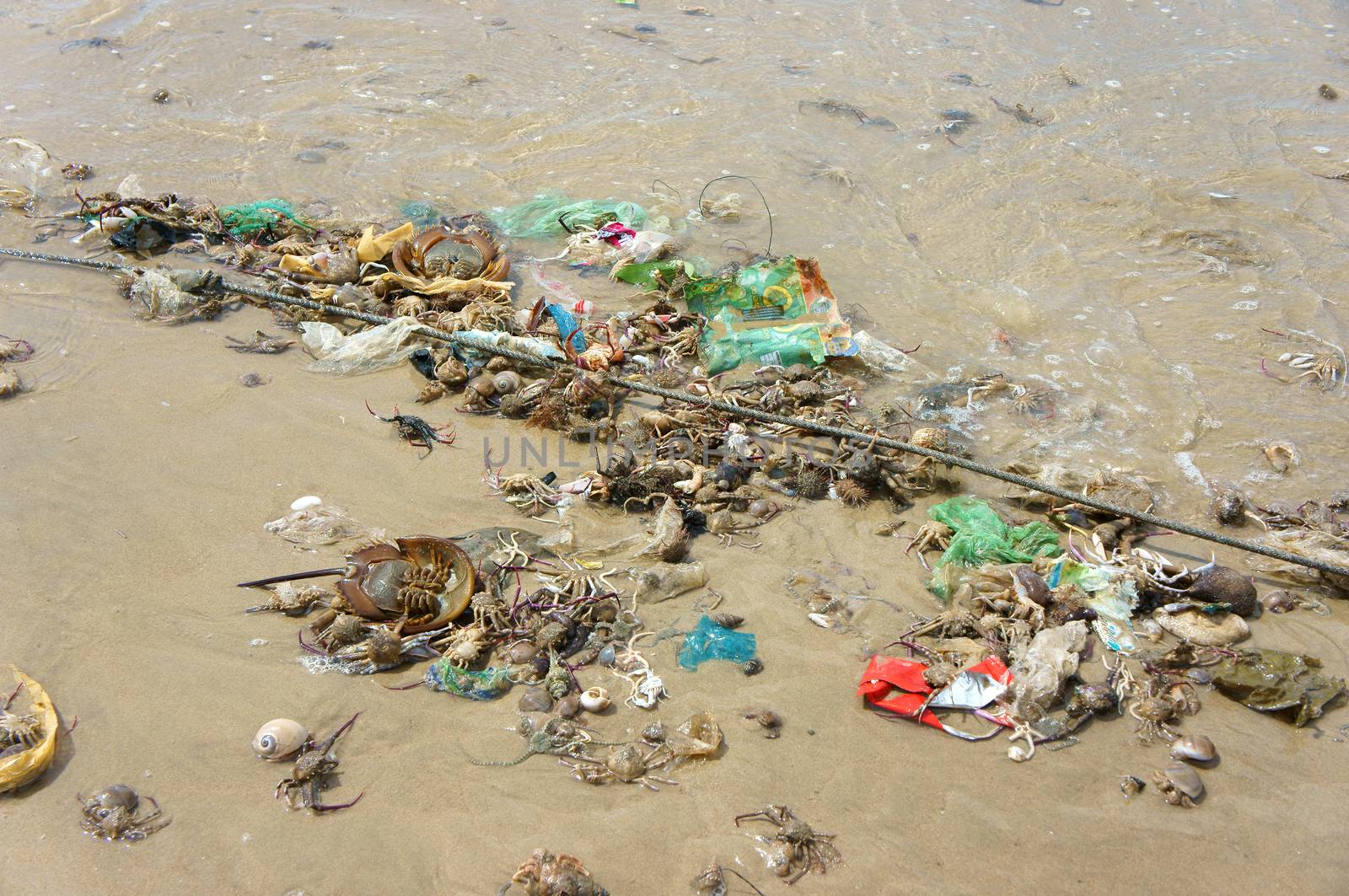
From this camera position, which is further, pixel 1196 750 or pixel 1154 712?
pixel 1154 712

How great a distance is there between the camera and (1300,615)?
4465 millimetres

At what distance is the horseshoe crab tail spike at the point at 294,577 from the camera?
419cm

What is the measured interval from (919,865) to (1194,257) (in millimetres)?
6495

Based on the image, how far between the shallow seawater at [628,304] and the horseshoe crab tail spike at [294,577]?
89 mm

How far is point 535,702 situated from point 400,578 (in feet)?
3.18

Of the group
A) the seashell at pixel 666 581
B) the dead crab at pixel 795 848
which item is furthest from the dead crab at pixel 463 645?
the dead crab at pixel 795 848

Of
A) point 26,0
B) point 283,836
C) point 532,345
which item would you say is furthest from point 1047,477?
point 26,0

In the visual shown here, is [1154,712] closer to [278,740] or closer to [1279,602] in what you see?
[1279,602]

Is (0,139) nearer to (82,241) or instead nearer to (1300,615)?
(82,241)

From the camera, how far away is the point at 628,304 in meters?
6.78

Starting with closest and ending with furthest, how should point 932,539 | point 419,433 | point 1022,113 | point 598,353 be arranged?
point 932,539 < point 419,433 < point 598,353 < point 1022,113

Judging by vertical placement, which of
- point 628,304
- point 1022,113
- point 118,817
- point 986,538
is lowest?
point 118,817

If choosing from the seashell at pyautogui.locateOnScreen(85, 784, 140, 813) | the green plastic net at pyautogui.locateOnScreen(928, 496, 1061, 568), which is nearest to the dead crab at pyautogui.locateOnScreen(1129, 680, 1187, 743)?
the green plastic net at pyautogui.locateOnScreen(928, 496, 1061, 568)

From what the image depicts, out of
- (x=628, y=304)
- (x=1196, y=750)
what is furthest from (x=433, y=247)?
(x=1196, y=750)
